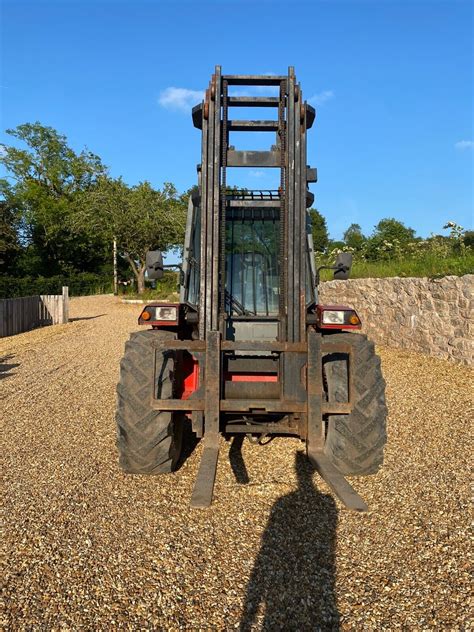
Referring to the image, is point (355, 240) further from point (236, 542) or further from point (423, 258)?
point (236, 542)

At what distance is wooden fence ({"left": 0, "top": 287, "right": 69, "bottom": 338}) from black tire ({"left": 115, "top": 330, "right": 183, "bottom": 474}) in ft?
48.3

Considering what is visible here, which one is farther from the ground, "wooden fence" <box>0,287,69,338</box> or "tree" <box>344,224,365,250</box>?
"tree" <box>344,224,365,250</box>

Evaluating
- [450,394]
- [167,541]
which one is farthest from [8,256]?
[167,541]

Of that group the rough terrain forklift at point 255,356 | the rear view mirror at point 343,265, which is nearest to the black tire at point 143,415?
the rough terrain forklift at point 255,356

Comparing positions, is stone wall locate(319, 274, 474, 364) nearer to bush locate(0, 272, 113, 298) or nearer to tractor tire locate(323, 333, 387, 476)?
tractor tire locate(323, 333, 387, 476)

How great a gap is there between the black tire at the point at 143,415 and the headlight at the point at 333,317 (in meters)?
1.37

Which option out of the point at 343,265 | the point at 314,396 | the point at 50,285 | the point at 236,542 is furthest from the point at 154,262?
the point at 50,285

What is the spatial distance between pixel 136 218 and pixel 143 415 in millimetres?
34479

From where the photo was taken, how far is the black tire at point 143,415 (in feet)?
14.6

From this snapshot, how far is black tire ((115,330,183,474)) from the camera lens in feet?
14.6

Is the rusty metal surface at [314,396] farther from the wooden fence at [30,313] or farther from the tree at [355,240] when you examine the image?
the tree at [355,240]

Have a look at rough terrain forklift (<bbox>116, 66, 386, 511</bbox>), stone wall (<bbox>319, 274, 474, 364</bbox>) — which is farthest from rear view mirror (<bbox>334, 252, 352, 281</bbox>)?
stone wall (<bbox>319, 274, 474, 364</bbox>)

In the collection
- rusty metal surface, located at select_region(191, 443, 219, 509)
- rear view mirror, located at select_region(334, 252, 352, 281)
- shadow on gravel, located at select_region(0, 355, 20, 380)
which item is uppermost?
rear view mirror, located at select_region(334, 252, 352, 281)

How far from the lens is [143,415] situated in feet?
14.6
